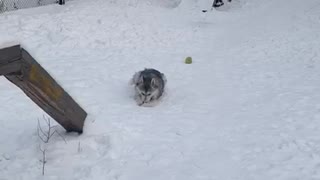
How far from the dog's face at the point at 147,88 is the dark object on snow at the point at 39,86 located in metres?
1.72

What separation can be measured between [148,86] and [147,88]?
4 cm

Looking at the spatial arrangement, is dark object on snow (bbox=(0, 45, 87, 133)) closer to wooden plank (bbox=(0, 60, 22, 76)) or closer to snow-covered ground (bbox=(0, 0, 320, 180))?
wooden plank (bbox=(0, 60, 22, 76))

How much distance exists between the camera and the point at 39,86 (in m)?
5.04

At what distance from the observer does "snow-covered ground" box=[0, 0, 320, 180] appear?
216 inches

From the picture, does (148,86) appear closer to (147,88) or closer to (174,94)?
(147,88)

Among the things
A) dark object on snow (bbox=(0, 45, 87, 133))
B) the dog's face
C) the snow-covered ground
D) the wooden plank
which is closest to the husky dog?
the dog's face

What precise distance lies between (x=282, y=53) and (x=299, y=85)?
8.02ft

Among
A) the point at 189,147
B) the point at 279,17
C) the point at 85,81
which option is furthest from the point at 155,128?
the point at 279,17

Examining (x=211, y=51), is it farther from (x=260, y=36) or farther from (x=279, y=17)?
(x=279, y=17)

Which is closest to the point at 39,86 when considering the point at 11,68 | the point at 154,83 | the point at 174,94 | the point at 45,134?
the point at 11,68

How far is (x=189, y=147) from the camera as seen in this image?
239 inches

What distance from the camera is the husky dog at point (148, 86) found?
25.4 feet

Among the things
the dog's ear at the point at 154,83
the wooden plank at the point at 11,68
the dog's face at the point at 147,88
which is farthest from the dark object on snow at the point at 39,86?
the dog's ear at the point at 154,83

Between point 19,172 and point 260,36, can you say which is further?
point 260,36
